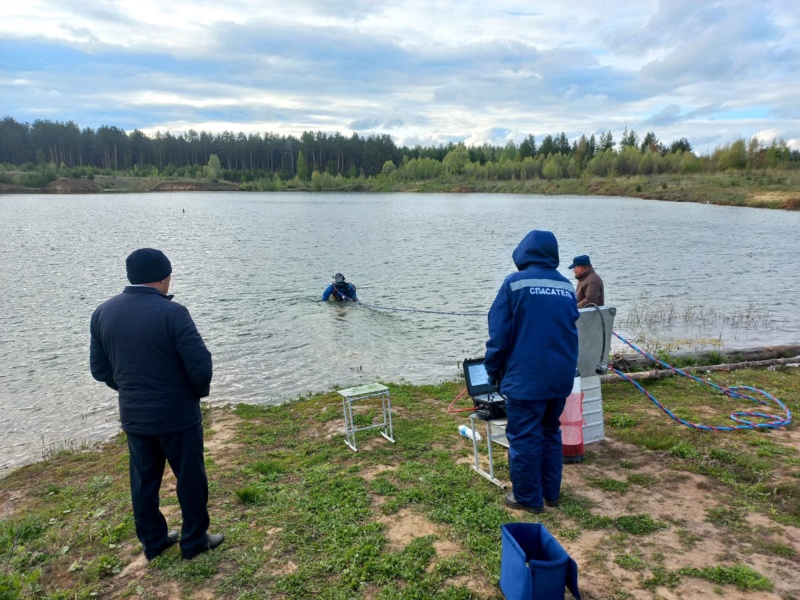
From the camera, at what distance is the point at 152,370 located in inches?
158

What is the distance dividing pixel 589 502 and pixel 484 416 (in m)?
1.29

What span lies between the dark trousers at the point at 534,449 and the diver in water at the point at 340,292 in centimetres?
1475

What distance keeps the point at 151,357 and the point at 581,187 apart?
106 meters

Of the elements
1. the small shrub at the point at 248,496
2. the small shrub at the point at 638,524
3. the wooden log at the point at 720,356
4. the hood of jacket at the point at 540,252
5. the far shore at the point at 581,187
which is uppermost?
the far shore at the point at 581,187

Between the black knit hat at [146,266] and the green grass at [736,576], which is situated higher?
the black knit hat at [146,266]

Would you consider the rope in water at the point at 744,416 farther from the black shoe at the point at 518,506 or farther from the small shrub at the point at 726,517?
the black shoe at the point at 518,506

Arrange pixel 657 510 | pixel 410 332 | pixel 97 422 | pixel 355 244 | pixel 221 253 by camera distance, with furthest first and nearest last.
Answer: pixel 355 244 → pixel 221 253 → pixel 410 332 → pixel 97 422 → pixel 657 510

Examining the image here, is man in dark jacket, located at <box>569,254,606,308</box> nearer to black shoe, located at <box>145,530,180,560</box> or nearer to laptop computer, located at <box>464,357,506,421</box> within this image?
laptop computer, located at <box>464,357,506,421</box>

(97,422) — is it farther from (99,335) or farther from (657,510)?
(657,510)

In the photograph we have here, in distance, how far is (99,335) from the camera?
4113mm

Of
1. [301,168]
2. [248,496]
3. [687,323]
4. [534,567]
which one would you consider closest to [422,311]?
[687,323]

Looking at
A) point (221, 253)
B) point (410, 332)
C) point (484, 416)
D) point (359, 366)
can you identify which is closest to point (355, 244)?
point (221, 253)

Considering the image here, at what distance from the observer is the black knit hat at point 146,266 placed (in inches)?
159

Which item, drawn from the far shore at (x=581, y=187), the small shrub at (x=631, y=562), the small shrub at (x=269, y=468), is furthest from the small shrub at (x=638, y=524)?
the far shore at (x=581, y=187)
